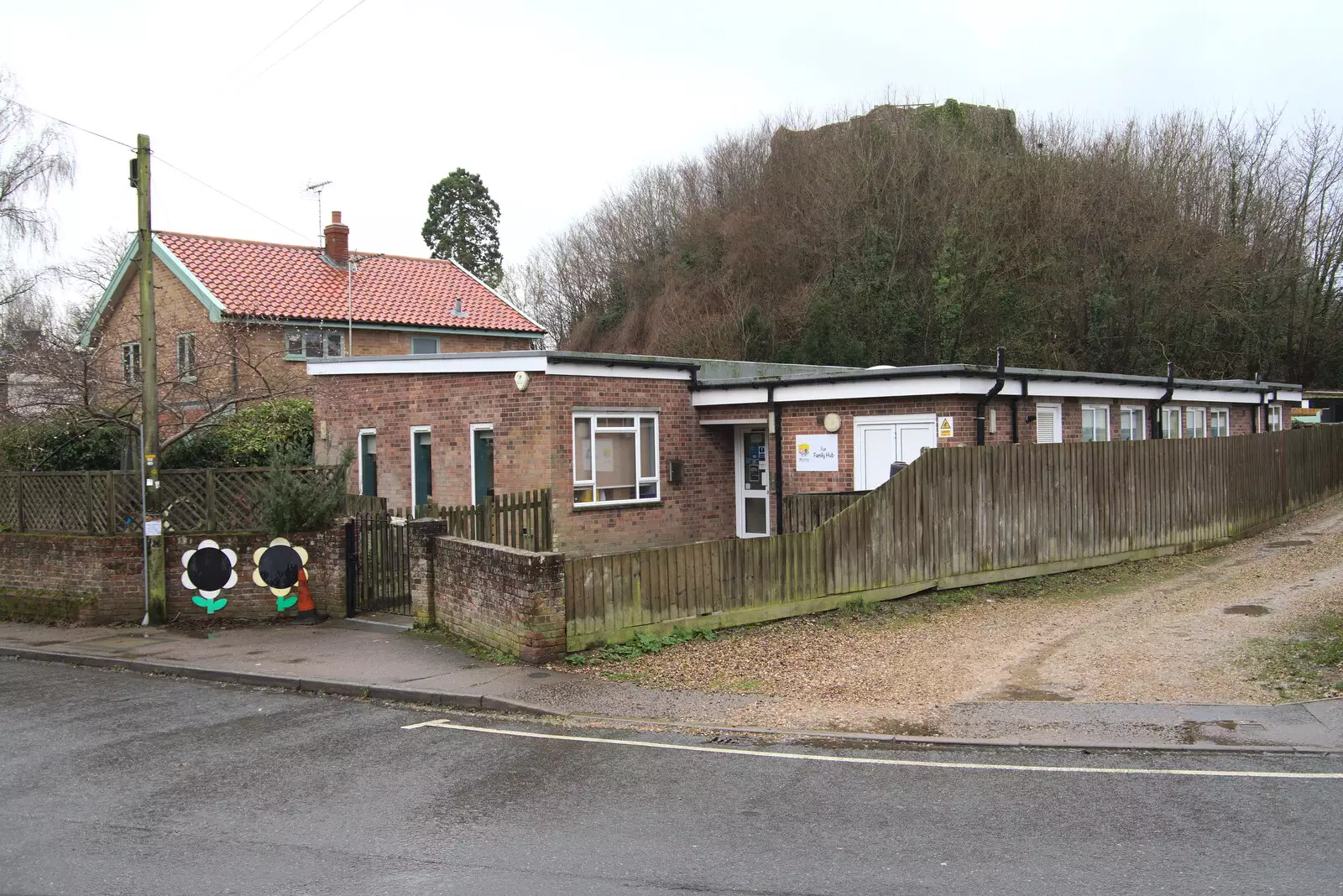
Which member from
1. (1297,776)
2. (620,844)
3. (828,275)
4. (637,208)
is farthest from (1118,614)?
(637,208)

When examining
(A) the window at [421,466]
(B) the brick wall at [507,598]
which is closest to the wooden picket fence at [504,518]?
(B) the brick wall at [507,598]

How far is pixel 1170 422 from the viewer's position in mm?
20094

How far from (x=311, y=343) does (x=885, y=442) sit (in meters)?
19.7

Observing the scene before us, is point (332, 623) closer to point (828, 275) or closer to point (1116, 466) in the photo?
point (1116, 466)

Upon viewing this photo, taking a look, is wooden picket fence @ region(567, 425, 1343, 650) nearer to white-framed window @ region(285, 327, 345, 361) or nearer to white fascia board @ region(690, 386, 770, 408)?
white fascia board @ region(690, 386, 770, 408)

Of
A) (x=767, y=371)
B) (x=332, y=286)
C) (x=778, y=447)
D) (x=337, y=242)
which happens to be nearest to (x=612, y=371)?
(x=778, y=447)

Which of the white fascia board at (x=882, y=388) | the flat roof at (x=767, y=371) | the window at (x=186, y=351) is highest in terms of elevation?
the window at (x=186, y=351)

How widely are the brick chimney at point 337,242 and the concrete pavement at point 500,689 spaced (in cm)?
2162

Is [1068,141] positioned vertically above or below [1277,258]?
above

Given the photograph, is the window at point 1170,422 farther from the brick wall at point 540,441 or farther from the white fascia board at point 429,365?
the white fascia board at point 429,365

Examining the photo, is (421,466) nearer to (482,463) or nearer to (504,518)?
(482,463)

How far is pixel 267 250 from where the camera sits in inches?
1302

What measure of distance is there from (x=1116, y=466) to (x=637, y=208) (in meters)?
36.2

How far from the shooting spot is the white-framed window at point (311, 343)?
29.6 meters
